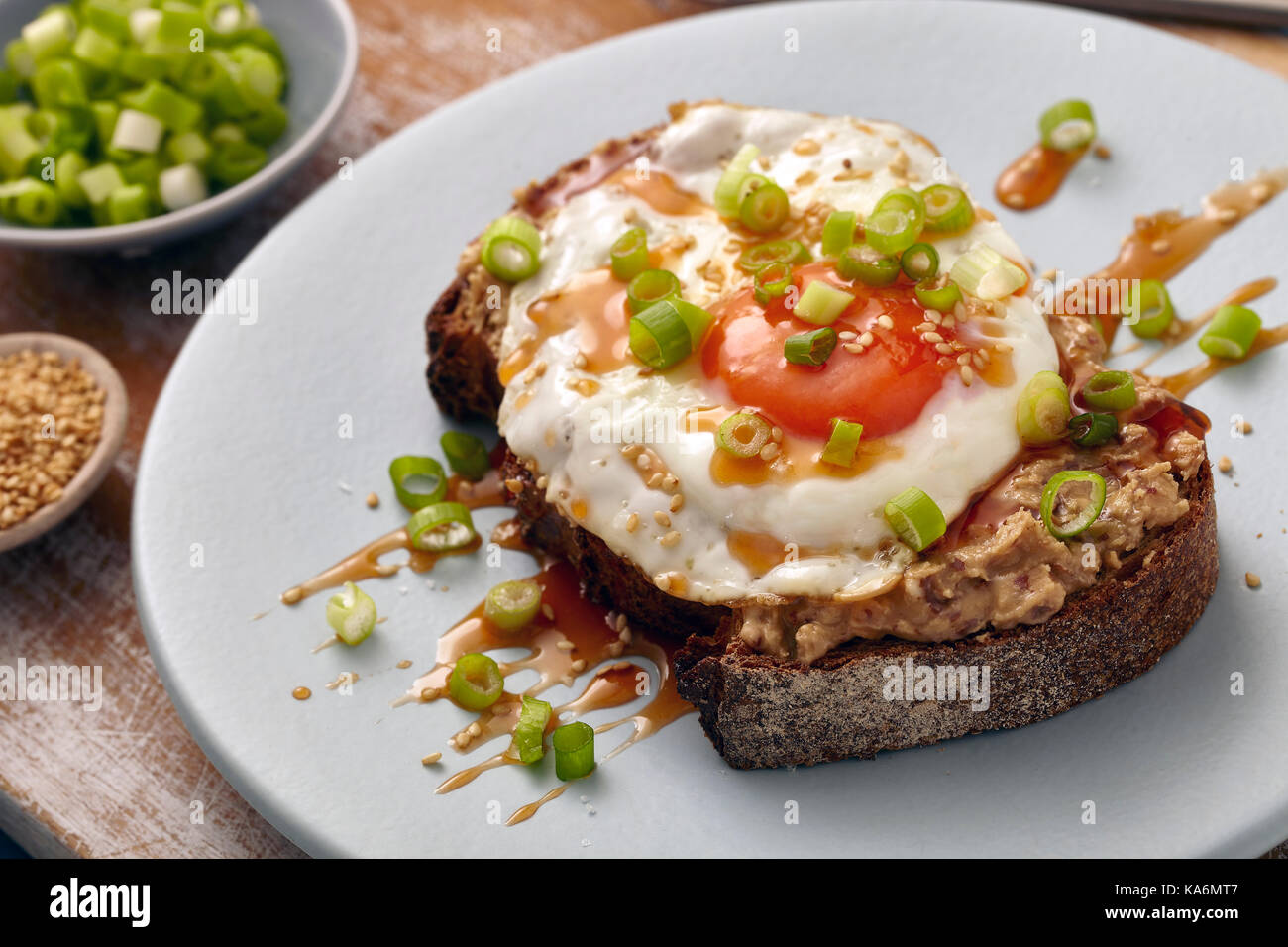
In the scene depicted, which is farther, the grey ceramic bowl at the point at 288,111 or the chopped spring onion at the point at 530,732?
the grey ceramic bowl at the point at 288,111

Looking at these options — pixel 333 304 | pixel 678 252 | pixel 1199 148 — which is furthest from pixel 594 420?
pixel 1199 148

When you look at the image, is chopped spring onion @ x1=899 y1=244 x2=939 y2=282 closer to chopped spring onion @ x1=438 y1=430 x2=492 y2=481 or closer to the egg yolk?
the egg yolk

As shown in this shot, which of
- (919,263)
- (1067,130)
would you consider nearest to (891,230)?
(919,263)

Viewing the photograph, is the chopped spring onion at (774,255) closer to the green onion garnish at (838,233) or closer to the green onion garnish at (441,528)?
the green onion garnish at (838,233)

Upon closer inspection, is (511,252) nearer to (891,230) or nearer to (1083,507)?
(891,230)

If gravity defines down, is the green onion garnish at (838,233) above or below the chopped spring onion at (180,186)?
above

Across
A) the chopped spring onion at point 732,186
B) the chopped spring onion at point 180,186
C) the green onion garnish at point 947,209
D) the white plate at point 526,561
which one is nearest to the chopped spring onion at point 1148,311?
the white plate at point 526,561
